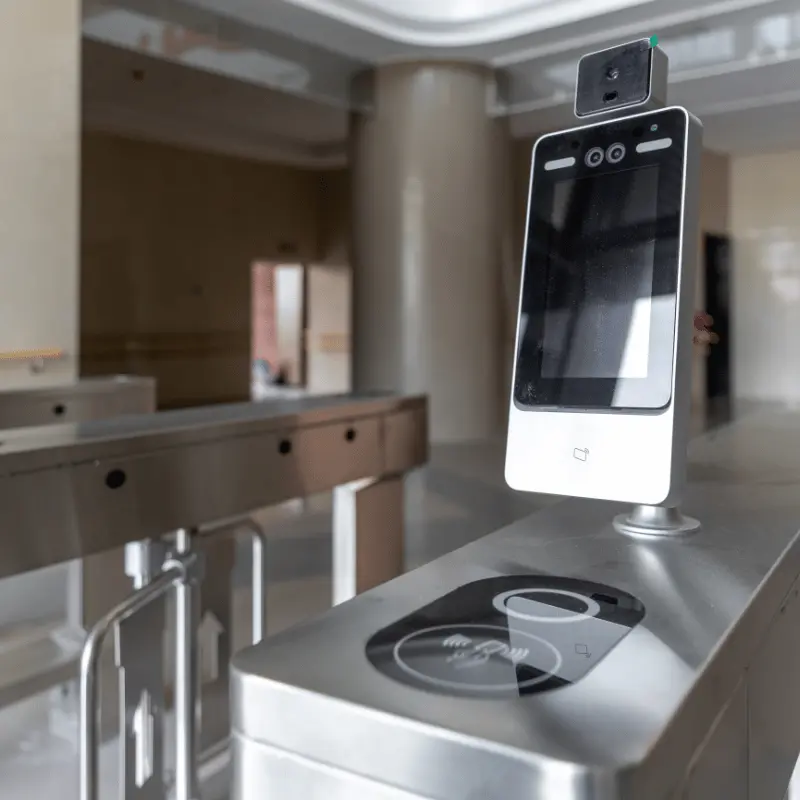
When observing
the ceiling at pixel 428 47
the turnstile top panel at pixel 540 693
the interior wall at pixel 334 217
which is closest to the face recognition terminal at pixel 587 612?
the turnstile top panel at pixel 540 693

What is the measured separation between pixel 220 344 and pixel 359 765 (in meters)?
11.2

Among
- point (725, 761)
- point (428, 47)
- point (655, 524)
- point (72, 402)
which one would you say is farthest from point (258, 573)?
point (428, 47)

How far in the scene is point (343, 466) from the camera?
212 centimetres

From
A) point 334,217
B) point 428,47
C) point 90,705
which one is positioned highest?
point 428,47

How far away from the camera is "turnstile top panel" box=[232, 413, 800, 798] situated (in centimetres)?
45

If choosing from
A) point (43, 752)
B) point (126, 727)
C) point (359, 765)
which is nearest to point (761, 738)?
point (359, 765)

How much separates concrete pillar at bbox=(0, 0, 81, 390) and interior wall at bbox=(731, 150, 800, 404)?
8.37 metres

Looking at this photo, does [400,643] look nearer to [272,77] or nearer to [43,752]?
[43,752]

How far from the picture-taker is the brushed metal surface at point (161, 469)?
142cm

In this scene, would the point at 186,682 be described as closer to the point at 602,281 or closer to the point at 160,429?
the point at 160,429

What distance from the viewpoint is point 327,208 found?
12203 mm

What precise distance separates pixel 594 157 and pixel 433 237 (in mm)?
5642

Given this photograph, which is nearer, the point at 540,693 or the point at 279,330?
the point at 540,693

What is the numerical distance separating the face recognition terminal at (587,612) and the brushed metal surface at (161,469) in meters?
0.87
